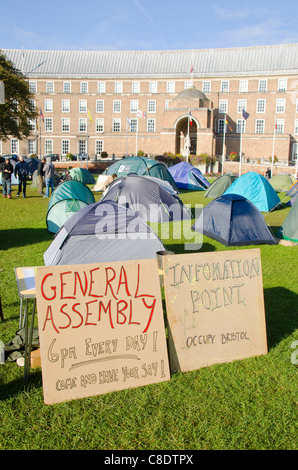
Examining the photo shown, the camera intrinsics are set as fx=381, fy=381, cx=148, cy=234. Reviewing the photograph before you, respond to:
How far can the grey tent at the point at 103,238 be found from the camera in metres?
6.56

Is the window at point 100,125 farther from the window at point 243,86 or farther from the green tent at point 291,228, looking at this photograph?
the green tent at point 291,228

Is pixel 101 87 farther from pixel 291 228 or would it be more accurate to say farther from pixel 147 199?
pixel 291 228

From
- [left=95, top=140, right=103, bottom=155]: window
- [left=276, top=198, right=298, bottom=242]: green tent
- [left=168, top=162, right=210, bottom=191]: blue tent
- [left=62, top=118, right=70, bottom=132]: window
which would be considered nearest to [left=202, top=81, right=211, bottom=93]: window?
[left=95, top=140, right=103, bottom=155]: window

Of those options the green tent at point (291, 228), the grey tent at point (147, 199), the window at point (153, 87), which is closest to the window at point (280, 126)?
the window at point (153, 87)

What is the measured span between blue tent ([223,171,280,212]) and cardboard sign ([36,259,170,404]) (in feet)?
43.1

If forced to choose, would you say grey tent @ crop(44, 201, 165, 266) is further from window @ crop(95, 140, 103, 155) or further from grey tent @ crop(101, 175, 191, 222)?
window @ crop(95, 140, 103, 155)

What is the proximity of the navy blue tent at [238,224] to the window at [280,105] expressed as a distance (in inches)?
1897

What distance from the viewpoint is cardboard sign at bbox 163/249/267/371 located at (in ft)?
12.1

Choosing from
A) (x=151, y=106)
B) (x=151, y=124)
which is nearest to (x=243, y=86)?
(x=151, y=106)
